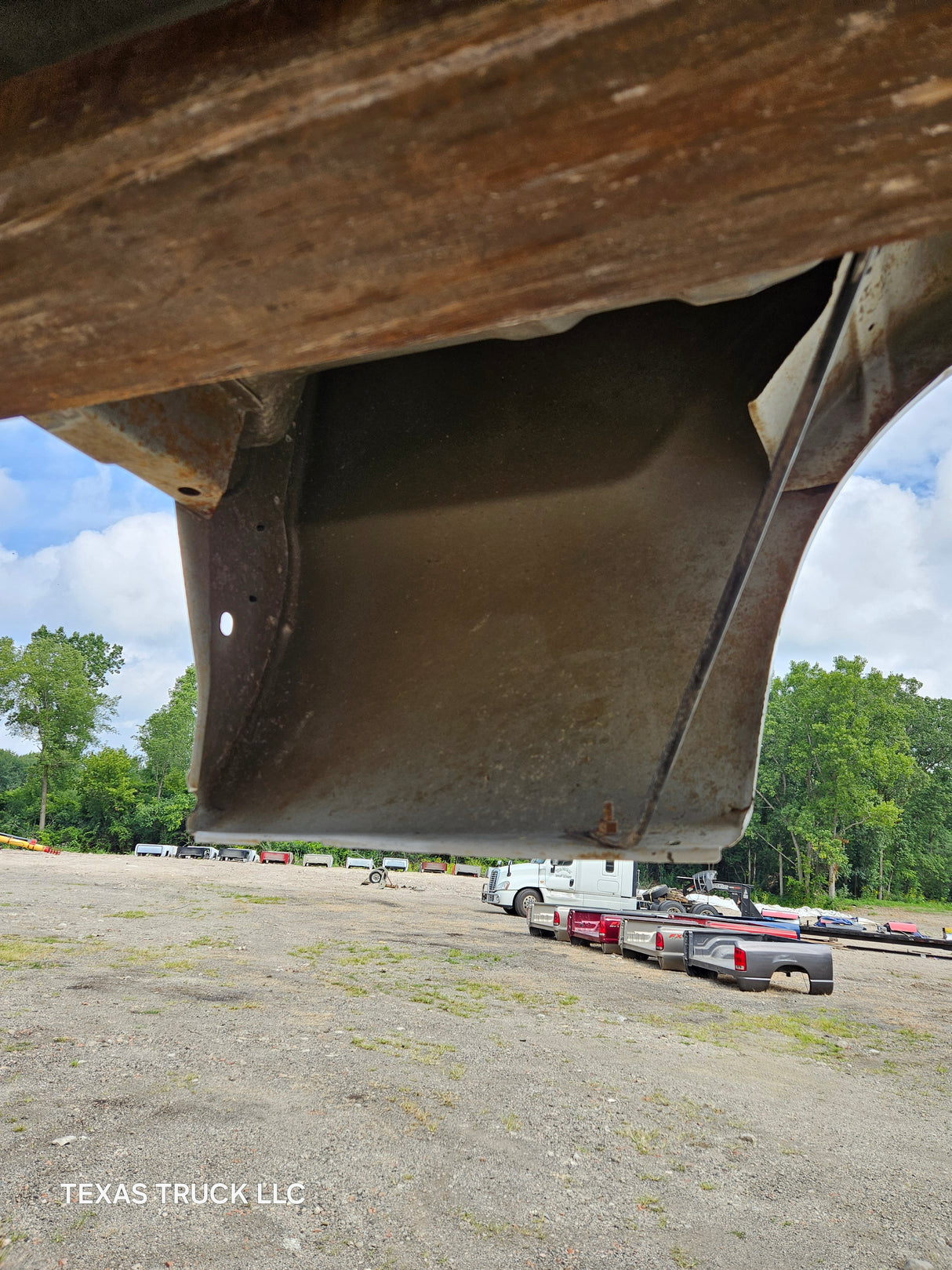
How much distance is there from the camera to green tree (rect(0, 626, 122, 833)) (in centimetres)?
3547

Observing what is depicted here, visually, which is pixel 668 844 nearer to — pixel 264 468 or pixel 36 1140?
pixel 264 468

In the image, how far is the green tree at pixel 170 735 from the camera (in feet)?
136

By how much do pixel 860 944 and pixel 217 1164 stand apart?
14.8 m

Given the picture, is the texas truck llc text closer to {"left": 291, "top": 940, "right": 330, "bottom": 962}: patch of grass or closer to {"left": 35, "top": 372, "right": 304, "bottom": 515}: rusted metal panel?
{"left": 35, "top": 372, "right": 304, "bottom": 515}: rusted metal panel

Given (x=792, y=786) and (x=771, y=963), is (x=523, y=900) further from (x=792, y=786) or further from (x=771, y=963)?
(x=792, y=786)

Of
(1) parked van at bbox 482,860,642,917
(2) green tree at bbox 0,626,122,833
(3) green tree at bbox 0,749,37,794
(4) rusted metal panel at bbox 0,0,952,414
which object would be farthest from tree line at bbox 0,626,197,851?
(4) rusted metal panel at bbox 0,0,952,414

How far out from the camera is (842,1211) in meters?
2.87

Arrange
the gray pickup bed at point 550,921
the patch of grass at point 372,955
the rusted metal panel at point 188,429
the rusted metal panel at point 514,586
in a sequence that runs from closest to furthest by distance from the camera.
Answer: the rusted metal panel at point 188,429 < the rusted metal panel at point 514,586 < the patch of grass at point 372,955 < the gray pickup bed at point 550,921

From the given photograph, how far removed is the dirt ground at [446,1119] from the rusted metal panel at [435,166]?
8.75ft

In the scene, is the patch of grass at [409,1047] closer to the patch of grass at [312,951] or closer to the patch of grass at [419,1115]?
the patch of grass at [419,1115]

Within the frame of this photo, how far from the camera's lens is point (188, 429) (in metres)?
1.27

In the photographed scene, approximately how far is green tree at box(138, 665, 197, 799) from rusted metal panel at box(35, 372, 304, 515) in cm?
4191

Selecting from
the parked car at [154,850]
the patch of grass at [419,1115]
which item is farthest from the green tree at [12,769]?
the patch of grass at [419,1115]

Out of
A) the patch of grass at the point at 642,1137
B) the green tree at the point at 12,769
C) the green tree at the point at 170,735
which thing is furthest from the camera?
the green tree at the point at 12,769
